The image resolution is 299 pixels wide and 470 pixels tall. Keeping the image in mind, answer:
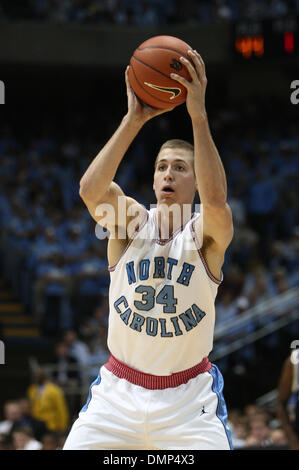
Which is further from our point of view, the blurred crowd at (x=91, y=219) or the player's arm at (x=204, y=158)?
the blurred crowd at (x=91, y=219)

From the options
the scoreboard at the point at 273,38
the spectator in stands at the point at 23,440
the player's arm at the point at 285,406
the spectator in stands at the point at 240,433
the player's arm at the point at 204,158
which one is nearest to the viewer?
the player's arm at the point at 204,158

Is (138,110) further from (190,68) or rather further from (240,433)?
(240,433)

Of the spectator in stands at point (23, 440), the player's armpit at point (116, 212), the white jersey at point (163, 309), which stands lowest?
the spectator in stands at point (23, 440)

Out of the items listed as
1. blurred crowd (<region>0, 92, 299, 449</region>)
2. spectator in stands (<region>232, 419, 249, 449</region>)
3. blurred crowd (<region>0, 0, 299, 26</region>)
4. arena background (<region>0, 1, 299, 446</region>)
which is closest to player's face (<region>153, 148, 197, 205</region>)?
spectator in stands (<region>232, 419, 249, 449</region>)

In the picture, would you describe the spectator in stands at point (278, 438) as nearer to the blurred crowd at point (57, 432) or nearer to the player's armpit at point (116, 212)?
the blurred crowd at point (57, 432)

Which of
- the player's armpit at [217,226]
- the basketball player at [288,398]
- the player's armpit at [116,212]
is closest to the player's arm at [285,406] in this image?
the basketball player at [288,398]

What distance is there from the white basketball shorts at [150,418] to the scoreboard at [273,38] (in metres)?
10.6

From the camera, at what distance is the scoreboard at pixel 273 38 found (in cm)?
1379

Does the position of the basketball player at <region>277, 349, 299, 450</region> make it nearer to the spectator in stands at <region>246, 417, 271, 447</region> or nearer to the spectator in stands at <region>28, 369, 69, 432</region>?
the spectator in stands at <region>246, 417, 271, 447</region>

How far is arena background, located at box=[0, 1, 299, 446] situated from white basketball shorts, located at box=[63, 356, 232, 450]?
5.44 meters

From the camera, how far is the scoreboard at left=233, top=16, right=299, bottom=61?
1379 cm

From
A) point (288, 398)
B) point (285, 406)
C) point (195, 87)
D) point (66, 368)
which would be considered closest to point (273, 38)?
point (66, 368)

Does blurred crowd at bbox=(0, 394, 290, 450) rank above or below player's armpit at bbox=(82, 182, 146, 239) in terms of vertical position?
below

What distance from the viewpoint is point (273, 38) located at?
14.0 m
